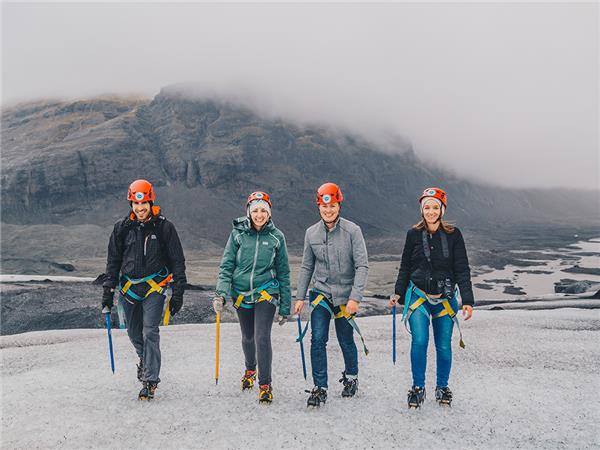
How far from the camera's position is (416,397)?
18.4 feet

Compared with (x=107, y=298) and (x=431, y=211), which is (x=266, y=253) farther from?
(x=107, y=298)

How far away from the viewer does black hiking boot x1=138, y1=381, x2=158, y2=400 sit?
19.6 ft

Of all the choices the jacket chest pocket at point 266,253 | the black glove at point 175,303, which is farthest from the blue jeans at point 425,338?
the black glove at point 175,303

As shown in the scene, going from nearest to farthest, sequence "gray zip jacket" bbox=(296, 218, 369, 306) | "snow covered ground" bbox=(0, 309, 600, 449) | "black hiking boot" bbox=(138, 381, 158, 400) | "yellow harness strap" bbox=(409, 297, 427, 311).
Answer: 1. "snow covered ground" bbox=(0, 309, 600, 449)
2. "yellow harness strap" bbox=(409, 297, 427, 311)
3. "gray zip jacket" bbox=(296, 218, 369, 306)
4. "black hiking boot" bbox=(138, 381, 158, 400)

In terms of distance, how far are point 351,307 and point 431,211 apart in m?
1.82

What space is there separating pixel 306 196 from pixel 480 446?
169217 millimetres

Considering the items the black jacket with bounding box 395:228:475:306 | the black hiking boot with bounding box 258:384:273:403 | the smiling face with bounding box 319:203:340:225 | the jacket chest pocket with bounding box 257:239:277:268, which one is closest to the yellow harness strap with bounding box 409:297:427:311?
the black jacket with bounding box 395:228:475:306

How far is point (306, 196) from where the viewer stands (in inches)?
6821

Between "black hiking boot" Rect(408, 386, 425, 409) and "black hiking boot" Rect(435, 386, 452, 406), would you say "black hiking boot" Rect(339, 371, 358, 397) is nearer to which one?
"black hiking boot" Rect(408, 386, 425, 409)

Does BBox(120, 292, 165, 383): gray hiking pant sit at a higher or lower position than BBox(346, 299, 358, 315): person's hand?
lower

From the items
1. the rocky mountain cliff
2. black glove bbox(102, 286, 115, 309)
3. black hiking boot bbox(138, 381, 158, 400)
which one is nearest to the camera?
black hiking boot bbox(138, 381, 158, 400)

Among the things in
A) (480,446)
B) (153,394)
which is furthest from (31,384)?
(480,446)

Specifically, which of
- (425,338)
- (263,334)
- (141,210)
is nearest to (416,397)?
(425,338)

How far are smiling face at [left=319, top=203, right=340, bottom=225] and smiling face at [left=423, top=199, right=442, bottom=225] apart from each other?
1288 millimetres
